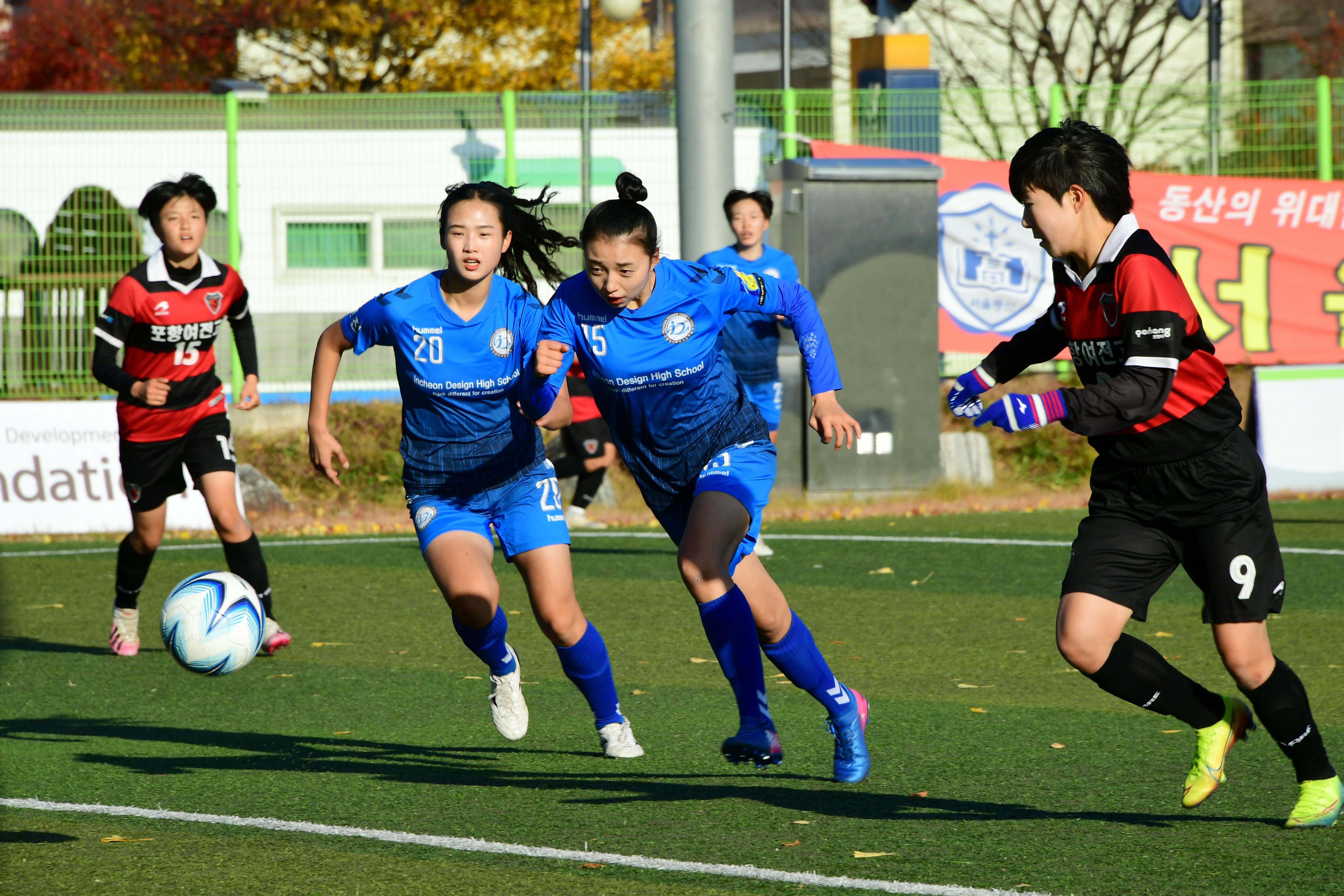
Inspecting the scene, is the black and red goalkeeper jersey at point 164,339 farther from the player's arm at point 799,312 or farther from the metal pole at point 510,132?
the metal pole at point 510,132

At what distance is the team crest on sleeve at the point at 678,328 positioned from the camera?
5188 mm

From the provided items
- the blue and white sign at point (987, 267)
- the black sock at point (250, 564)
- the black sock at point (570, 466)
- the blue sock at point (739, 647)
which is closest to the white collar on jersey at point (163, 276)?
the black sock at point (250, 564)

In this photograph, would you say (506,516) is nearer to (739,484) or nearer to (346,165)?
(739,484)

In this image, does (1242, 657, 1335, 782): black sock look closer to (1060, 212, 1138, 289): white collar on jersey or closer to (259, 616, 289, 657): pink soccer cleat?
(1060, 212, 1138, 289): white collar on jersey

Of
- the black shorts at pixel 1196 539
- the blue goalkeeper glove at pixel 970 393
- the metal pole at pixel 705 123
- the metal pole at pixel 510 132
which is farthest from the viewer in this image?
the metal pole at pixel 510 132

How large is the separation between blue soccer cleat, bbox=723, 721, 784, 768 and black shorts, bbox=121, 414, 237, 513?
12.2 ft

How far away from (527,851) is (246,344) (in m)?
4.28

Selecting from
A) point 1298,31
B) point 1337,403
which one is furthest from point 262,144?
point 1298,31

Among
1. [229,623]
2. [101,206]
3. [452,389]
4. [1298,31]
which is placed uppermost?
[1298,31]

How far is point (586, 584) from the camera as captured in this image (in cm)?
967

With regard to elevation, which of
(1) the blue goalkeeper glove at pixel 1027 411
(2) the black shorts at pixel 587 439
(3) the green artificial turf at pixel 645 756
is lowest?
(3) the green artificial turf at pixel 645 756

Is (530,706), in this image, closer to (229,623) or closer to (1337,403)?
(229,623)

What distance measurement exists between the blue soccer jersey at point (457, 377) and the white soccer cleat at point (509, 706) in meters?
0.68

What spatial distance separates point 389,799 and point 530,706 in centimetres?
157
